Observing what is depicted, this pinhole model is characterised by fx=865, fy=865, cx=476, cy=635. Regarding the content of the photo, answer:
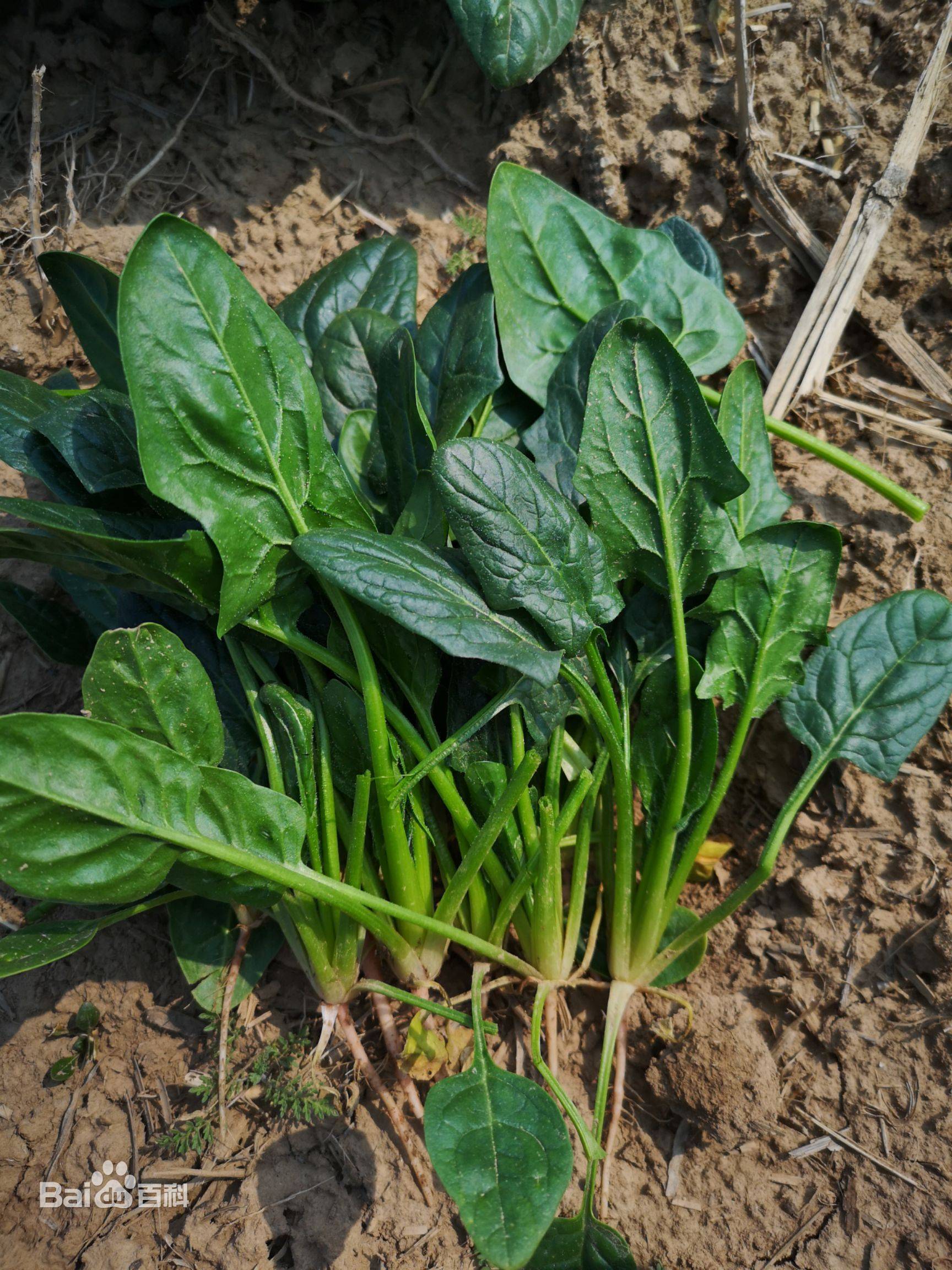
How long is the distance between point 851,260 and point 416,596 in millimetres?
1196

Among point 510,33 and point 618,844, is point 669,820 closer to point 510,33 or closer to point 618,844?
point 618,844

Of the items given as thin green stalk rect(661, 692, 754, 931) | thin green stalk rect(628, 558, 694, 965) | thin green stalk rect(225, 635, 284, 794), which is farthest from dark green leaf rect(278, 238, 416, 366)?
thin green stalk rect(661, 692, 754, 931)

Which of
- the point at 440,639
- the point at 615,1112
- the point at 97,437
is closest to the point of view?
the point at 440,639

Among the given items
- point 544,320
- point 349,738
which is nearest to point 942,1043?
point 349,738

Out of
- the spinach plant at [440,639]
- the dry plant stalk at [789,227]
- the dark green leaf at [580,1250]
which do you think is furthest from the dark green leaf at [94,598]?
the dry plant stalk at [789,227]

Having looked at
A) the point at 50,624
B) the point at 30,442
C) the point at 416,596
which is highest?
the point at 416,596

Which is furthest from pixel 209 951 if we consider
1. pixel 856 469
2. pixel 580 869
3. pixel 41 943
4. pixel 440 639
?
pixel 856 469

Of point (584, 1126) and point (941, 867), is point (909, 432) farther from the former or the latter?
point (584, 1126)

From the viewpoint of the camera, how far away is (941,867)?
1384 mm

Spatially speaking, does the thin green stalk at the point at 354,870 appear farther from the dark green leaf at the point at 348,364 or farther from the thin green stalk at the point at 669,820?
the dark green leaf at the point at 348,364

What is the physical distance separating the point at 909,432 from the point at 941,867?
2.60 ft

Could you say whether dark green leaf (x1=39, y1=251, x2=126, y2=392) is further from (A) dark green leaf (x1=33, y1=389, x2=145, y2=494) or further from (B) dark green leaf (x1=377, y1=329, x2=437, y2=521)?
(B) dark green leaf (x1=377, y1=329, x2=437, y2=521)

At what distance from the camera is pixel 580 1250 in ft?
3.74

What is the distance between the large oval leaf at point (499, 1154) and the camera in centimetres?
97
